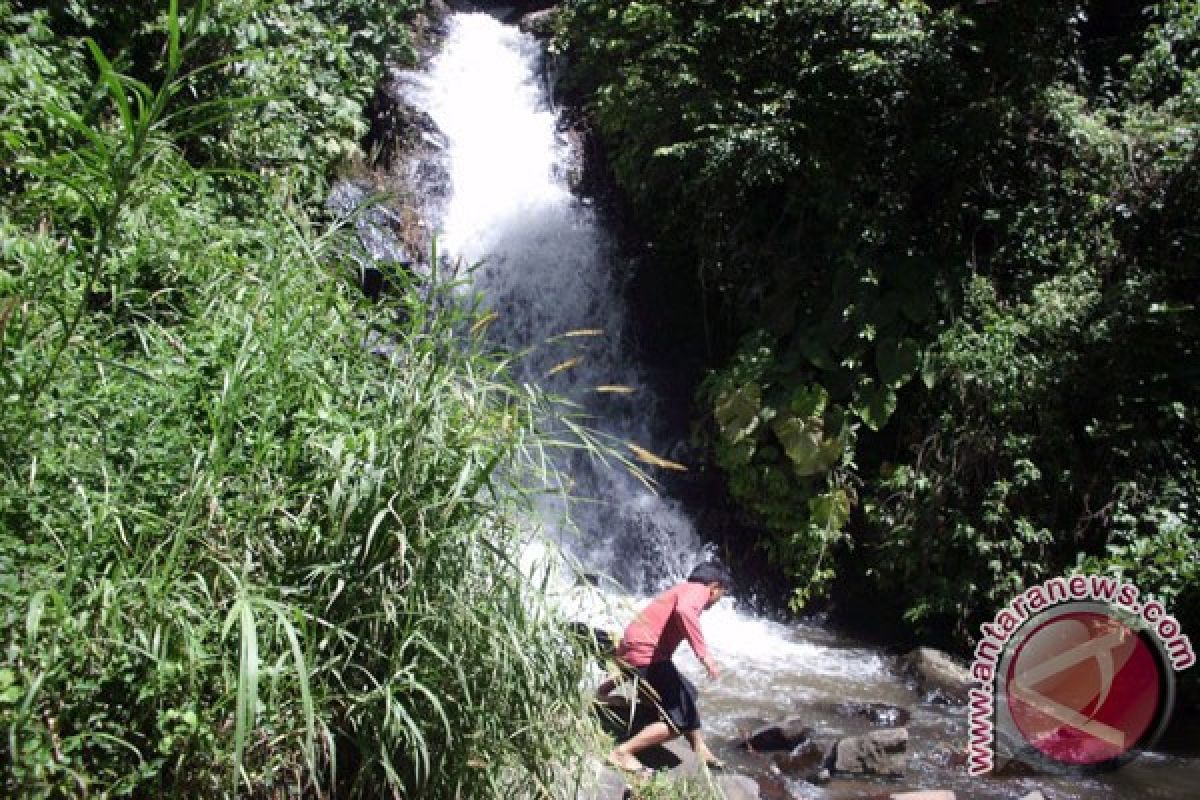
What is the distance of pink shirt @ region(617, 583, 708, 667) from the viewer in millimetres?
4453

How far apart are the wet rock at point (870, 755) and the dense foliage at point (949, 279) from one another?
1949 mm

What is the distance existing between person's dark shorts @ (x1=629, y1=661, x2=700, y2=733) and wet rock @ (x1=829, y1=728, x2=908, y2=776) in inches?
40.9

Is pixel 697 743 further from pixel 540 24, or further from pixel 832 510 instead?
pixel 540 24

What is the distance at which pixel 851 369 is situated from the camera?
7891 millimetres

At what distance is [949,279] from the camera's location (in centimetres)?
777

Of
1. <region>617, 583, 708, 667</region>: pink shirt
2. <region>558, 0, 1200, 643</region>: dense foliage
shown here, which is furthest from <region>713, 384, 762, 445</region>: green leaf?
<region>617, 583, 708, 667</region>: pink shirt

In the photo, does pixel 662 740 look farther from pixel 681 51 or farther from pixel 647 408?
pixel 681 51

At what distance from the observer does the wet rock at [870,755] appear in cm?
512

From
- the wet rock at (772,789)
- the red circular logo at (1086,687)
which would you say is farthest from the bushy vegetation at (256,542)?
the red circular logo at (1086,687)

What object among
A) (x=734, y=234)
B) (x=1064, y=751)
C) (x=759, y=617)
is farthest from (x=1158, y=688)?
(x=734, y=234)

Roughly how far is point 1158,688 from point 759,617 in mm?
3066

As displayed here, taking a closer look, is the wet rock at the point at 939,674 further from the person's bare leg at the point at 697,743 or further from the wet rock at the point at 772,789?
the person's bare leg at the point at 697,743

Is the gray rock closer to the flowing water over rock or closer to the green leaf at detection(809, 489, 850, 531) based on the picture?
the flowing water over rock

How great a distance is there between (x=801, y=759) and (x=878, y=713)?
106 cm
